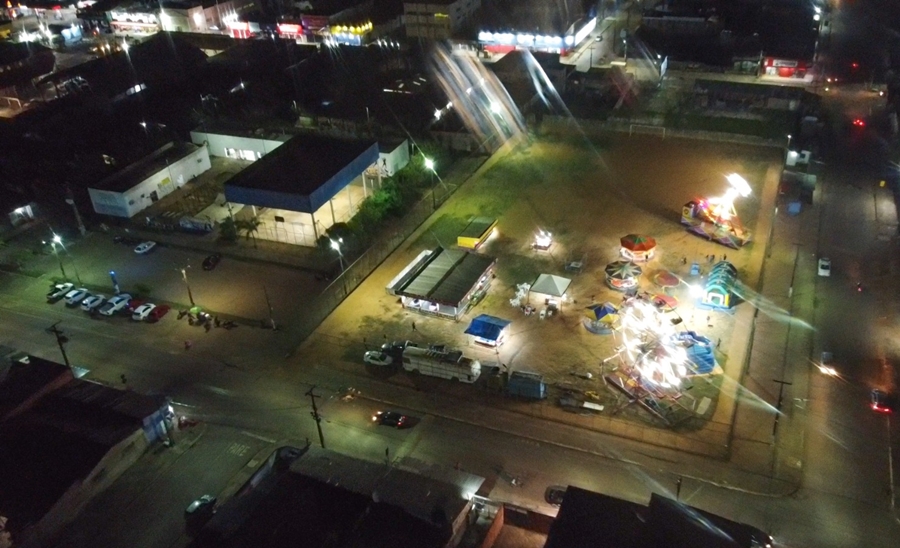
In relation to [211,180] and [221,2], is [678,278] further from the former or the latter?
[221,2]

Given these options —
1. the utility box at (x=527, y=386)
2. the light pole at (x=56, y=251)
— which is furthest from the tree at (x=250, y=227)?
the utility box at (x=527, y=386)

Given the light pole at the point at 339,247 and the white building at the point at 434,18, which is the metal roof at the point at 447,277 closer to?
the light pole at the point at 339,247

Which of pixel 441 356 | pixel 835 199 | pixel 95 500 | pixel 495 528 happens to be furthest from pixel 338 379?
pixel 835 199

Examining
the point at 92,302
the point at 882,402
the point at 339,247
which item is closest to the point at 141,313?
the point at 92,302

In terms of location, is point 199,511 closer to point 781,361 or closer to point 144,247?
point 144,247

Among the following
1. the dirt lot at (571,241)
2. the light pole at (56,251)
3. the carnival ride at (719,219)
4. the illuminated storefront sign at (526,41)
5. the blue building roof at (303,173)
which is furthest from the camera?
the illuminated storefront sign at (526,41)

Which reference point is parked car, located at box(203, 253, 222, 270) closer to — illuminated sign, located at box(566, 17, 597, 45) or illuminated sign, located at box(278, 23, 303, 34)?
illuminated sign, located at box(566, 17, 597, 45)
